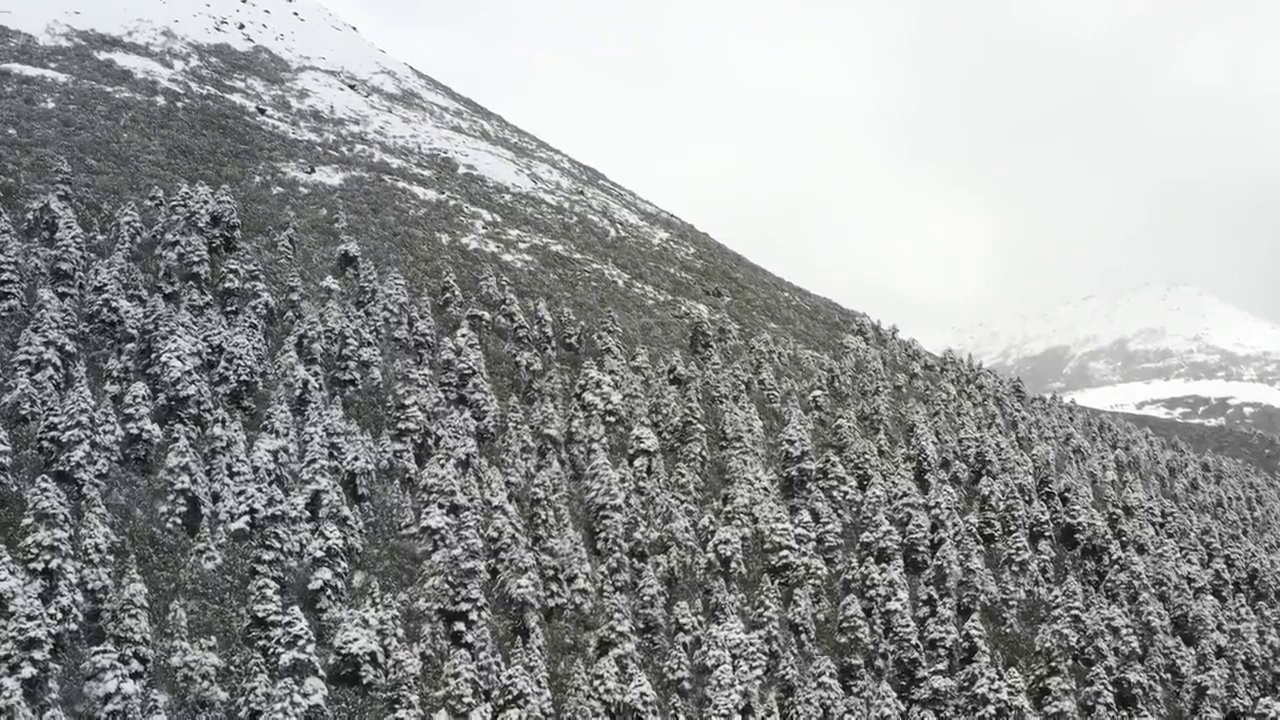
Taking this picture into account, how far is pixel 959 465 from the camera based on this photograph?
7381 cm

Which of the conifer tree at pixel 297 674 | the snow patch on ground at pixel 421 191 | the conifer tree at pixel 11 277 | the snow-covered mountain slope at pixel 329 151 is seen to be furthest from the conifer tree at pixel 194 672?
the snow patch on ground at pixel 421 191

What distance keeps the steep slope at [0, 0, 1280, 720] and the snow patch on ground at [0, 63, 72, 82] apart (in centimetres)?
40

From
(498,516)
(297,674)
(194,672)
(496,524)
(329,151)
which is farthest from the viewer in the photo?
(329,151)

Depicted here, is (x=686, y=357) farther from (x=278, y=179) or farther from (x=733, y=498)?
(x=278, y=179)

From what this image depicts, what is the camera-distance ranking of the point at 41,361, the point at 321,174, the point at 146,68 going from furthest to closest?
the point at 146,68 < the point at 321,174 < the point at 41,361

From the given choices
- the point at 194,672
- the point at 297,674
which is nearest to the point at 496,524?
the point at 297,674

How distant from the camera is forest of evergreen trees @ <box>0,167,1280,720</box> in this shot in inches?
1563

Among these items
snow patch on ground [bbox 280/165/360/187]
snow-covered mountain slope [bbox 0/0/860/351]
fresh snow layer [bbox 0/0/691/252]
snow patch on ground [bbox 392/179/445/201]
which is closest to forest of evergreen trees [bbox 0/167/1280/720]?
snow-covered mountain slope [bbox 0/0/860/351]

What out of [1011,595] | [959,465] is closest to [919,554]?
[1011,595]

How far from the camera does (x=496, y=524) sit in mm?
49219

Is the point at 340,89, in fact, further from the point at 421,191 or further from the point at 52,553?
the point at 52,553

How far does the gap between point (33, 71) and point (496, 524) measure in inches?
2693

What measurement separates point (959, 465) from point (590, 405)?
3267 centimetres

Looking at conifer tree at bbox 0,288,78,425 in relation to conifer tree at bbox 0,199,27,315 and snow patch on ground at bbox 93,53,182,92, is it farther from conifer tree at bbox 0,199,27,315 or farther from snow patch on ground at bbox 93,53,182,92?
snow patch on ground at bbox 93,53,182,92
